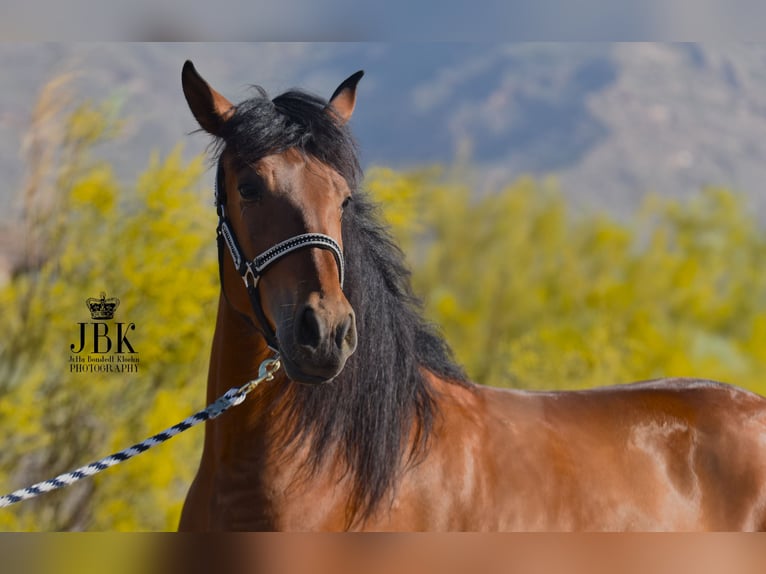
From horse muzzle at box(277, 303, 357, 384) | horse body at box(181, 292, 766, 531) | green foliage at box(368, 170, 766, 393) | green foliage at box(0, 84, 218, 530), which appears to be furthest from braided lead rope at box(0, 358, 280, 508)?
green foliage at box(368, 170, 766, 393)

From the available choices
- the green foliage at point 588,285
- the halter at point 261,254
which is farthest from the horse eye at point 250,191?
the green foliage at point 588,285

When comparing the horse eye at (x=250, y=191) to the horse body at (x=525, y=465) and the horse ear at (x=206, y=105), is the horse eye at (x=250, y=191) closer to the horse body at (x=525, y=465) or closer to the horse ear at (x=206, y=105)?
the horse ear at (x=206, y=105)

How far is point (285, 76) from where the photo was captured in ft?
15.8

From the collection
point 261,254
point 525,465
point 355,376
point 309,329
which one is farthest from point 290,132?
point 525,465

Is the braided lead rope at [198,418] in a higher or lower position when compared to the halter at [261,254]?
lower

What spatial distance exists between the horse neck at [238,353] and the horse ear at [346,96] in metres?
0.66

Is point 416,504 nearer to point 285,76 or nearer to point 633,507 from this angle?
point 633,507

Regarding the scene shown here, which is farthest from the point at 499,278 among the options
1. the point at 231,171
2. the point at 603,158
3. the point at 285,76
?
the point at 231,171

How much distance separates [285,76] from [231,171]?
2.92m

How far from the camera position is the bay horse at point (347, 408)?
1916 millimetres


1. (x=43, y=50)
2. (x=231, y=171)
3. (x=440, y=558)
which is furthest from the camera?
(x=43, y=50)

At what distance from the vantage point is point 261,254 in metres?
1.94

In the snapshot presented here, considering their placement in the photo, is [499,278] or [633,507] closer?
[633,507]

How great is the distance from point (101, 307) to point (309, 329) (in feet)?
13.6
